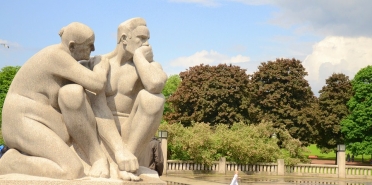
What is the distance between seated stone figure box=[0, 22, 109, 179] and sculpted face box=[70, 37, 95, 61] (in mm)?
13

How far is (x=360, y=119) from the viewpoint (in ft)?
154

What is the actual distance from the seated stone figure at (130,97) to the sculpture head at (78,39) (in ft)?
0.95

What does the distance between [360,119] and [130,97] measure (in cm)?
4066

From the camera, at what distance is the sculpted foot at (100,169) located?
308 inches

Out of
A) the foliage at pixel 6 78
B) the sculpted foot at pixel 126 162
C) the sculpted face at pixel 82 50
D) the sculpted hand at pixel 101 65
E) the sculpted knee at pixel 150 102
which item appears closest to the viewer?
the sculpted foot at pixel 126 162

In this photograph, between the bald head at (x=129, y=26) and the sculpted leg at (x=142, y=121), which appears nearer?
the sculpted leg at (x=142, y=121)

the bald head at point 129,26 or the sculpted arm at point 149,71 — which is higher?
the bald head at point 129,26

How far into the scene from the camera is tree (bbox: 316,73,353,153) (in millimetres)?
48812

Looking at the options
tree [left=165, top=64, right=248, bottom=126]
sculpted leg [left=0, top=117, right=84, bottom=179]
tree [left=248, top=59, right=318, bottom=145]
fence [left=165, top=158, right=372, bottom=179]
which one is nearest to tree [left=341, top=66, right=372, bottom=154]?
tree [left=248, top=59, right=318, bottom=145]

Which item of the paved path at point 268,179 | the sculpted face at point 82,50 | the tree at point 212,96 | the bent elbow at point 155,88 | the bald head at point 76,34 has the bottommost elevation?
the paved path at point 268,179

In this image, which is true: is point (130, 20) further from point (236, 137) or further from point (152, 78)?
point (236, 137)

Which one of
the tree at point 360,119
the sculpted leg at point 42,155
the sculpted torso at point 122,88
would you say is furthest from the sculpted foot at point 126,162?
the tree at point 360,119

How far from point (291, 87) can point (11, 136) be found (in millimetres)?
43329

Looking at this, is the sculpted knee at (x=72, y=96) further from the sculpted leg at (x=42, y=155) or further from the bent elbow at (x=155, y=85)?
the bent elbow at (x=155, y=85)
